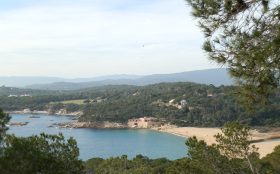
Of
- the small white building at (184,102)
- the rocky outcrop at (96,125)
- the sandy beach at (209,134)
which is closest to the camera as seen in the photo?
the sandy beach at (209,134)

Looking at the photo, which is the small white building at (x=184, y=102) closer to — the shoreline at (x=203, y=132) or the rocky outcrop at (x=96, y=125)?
the shoreline at (x=203, y=132)

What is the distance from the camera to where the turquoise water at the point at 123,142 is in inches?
1611

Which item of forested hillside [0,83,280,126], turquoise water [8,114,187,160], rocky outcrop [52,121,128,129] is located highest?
forested hillside [0,83,280,126]

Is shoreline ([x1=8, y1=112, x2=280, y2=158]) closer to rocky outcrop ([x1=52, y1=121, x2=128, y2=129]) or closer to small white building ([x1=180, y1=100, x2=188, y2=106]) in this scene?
rocky outcrop ([x1=52, y1=121, x2=128, y2=129])

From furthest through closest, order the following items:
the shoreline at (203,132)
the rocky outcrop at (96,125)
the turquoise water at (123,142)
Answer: the rocky outcrop at (96,125) → the turquoise water at (123,142) → the shoreline at (203,132)

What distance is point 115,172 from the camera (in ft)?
63.9

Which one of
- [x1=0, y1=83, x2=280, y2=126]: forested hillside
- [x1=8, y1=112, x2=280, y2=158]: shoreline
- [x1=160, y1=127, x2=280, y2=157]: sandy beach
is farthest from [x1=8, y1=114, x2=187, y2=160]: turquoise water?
[x1=0, y1=83, x2=280, y2=126]: forested hillside

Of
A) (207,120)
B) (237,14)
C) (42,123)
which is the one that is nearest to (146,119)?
(207,120)

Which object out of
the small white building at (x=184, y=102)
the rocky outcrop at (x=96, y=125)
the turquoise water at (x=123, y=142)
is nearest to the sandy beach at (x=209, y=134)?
the turquoise water at (x=123, y=142)

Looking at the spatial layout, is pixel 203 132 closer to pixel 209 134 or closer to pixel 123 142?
pixel 209 134

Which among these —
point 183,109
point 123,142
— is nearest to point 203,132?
point 123,142

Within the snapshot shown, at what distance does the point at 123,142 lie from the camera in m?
47.0

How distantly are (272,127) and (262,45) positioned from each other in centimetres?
4793

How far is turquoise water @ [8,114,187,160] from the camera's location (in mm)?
40925
